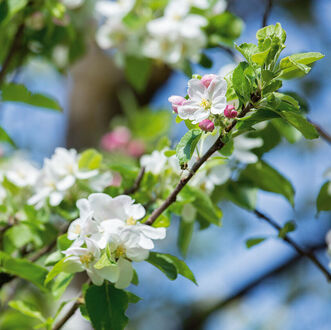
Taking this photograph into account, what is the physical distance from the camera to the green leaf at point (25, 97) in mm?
1229

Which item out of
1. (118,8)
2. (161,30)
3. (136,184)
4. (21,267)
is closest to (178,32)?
(161,30)

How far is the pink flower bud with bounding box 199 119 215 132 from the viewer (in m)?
0.71

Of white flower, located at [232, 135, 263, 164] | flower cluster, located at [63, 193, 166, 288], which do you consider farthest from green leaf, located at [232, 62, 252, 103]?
white flower, located at [232, 135, 263, 164]

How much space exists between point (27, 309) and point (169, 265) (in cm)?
30

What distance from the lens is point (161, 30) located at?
142 centimetres

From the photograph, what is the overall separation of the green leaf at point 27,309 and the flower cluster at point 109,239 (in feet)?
0.64

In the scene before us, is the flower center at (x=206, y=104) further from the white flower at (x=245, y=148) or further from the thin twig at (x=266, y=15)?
the thin twig at (x=266, y=15)

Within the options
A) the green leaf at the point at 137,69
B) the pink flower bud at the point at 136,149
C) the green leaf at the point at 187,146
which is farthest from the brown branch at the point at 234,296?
the green leaf at the point at 187,146

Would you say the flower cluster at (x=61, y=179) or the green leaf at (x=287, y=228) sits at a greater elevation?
the flower cluster at (x=61, y=179)

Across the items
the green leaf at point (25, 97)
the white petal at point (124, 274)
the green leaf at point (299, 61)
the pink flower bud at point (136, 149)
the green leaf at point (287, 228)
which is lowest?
the pink flower bud at point (136, 149)

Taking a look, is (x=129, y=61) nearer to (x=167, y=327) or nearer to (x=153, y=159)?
(x=153, y=159)

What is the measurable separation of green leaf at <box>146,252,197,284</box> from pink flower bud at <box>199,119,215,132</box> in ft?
0.78

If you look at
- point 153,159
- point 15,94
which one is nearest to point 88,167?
point 153,159

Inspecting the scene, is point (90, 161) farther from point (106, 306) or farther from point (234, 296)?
point (234, 296)
